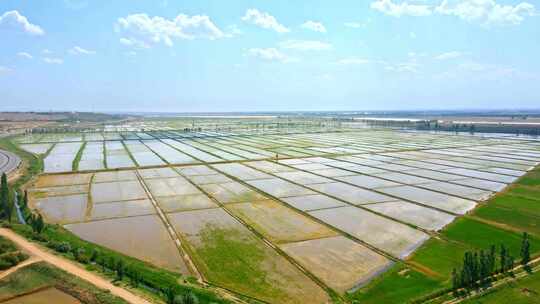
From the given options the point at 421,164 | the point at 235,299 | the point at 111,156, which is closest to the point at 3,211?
the point at 235,299

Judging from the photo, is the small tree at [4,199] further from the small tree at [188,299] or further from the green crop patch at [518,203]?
the green crop patch at [518,203]

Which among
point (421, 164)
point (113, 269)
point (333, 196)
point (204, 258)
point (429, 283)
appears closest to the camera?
point (429, 283)

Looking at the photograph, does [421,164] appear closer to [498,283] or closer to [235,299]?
[498,283]

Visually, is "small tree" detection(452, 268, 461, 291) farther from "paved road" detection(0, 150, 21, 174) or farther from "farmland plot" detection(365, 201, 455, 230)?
"paved road" detection(0, 150, 21, 174)

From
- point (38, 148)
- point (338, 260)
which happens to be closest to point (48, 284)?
point (338, 260)

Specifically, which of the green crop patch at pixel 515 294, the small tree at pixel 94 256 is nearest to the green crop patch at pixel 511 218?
the green crop patch at pixel 515 294

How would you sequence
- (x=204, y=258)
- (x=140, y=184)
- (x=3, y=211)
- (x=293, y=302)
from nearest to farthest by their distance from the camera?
(x=293, y=302) < (x=204, y=258) < (x=3, y=211) < (x=140, y=184)

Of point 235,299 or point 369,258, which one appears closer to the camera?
point 235,299
